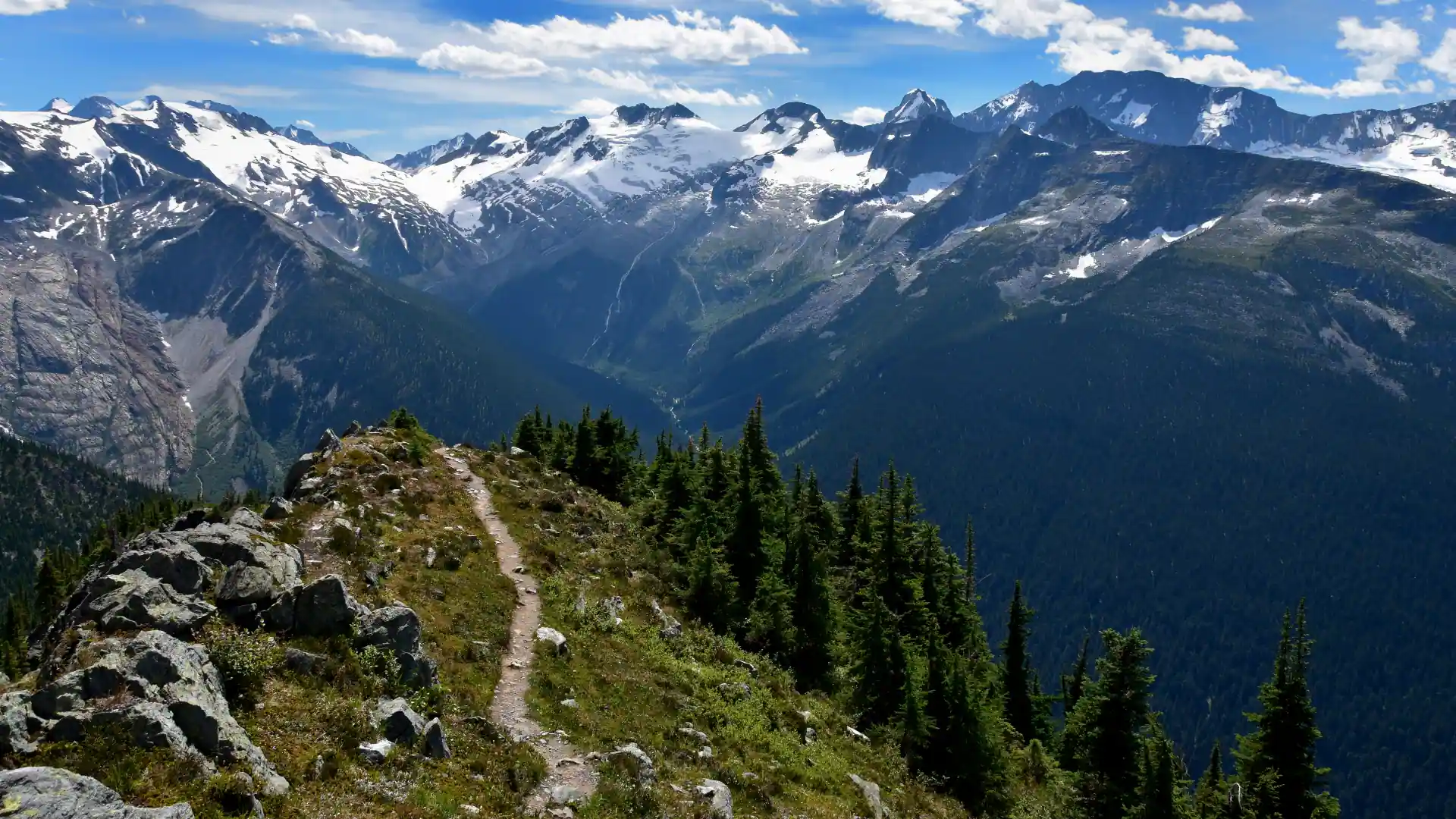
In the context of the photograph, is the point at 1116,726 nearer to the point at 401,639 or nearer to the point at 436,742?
the point at 436,742

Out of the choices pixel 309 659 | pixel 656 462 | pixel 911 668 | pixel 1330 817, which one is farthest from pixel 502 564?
pixel 1330 817

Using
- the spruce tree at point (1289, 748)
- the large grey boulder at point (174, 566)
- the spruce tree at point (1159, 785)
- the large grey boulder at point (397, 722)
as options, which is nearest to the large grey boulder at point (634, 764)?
the large grey boulder at point (397, 722)

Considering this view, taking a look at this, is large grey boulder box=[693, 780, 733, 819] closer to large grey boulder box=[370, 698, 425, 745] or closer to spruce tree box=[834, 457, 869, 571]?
large grey boulder box=[370, 698, 425, 745]

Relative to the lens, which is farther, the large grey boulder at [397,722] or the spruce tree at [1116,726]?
the spruce tree at [1116,726]

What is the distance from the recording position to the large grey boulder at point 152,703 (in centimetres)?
1719

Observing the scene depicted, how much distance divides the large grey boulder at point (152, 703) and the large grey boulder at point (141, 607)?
226 centimetres

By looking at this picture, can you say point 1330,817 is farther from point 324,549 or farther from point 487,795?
point 324,549

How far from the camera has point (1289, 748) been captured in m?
40.5

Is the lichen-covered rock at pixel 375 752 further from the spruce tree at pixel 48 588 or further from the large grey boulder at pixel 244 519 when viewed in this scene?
the spruce tree at pixel 48 588

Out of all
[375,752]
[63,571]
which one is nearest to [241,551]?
[375,752]

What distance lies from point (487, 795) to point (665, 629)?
1868cm

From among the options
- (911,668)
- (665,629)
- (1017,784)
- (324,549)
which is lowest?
(1017,784)

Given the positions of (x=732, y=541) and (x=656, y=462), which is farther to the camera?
(x=656, y=462)

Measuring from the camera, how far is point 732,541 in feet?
171
